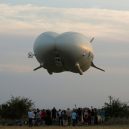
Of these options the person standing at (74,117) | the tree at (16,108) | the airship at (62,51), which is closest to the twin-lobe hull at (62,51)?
the airship at (62,51)

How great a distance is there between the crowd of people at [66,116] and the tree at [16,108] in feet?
44.1

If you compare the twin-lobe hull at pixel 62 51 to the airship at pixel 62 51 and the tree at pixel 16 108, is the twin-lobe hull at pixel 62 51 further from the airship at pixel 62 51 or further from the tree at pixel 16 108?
the tree at pixel 16 108

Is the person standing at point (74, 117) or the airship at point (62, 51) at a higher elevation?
the airship at point (62, 51)

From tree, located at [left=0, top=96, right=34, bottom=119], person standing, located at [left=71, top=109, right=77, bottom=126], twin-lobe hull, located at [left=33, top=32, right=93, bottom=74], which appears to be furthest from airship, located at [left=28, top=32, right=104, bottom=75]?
tree, located at [left=0, top=96, right=34, bottom=119]

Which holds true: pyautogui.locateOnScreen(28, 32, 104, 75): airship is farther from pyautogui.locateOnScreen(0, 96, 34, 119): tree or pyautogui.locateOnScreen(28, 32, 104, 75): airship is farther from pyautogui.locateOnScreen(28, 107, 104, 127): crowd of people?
pyautogui.locateOnScreen(0, 96, 34, 119): tree

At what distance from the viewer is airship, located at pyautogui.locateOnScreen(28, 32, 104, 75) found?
152ft

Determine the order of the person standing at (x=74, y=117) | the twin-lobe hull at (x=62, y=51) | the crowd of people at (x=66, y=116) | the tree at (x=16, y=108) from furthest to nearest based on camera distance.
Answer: the tree at (x=16, y=108) < the crowd of people at (x=66, y=116) < the person standing at (x=74, y=117) < the twin-lobe hull at (x=62, y=51)

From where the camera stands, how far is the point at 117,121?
2237 inches

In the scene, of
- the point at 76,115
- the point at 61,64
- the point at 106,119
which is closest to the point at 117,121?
the point at 106,119

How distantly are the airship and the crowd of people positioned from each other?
575cm

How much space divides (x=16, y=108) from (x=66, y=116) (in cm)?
1679

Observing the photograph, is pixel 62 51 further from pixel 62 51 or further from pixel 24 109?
pixel 24 109

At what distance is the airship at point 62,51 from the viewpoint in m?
46.5

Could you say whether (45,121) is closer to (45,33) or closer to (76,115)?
(76,115)
